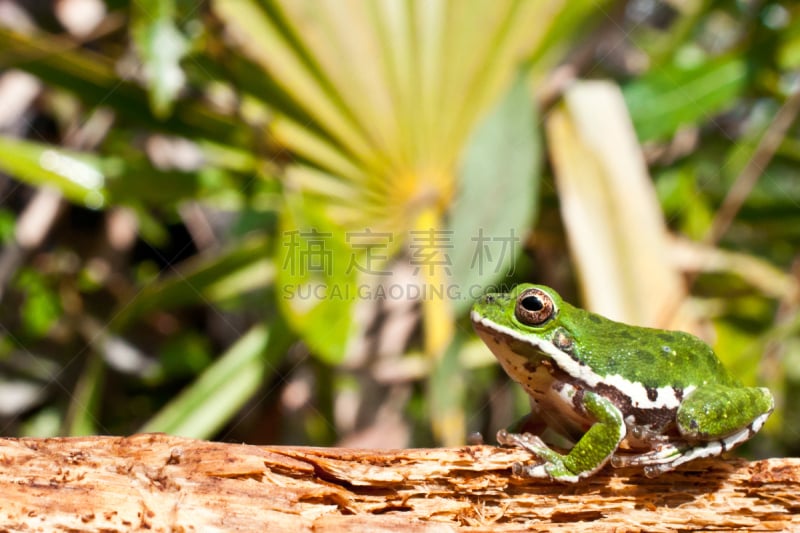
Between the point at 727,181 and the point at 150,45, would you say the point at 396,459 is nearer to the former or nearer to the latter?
the point at 150,45

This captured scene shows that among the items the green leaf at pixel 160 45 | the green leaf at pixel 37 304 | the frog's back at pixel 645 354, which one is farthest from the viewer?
the green leaf at pixel 37 304

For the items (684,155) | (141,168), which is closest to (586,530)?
(141,168)

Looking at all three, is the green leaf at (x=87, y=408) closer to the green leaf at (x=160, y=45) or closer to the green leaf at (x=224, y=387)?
the green leaf at (x=224, y=387)

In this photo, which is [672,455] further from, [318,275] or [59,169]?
[59,169]

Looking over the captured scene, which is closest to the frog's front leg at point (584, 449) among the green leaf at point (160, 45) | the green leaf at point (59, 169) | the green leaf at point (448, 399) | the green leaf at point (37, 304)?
the green leaf at point (448, 399)

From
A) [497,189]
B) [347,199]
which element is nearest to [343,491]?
[497,189]

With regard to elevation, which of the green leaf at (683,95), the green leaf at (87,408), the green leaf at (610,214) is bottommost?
the green leaf at (87,408)
